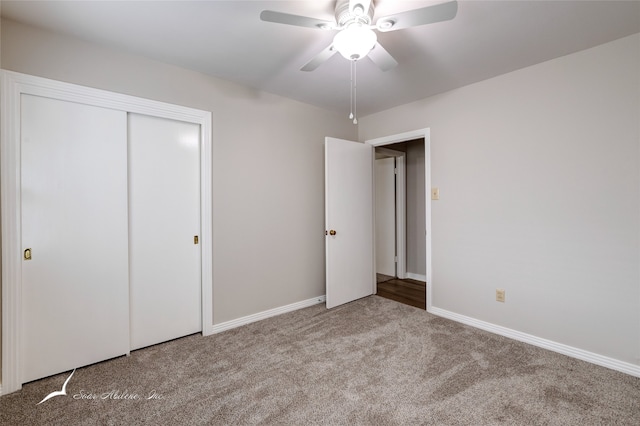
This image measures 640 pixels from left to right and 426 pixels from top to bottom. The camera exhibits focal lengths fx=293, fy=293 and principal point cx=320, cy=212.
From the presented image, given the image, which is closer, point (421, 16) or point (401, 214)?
point (421, 16)

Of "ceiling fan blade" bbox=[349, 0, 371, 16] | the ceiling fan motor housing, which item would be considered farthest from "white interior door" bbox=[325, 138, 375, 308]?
"ceiling fan blade" bbox=[349, 0, 371, 16]

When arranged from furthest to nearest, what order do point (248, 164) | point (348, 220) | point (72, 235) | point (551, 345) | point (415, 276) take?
1. point (415, 276)
2. point (348, 220)
3. point (248, 164)
4. point (551, 345)
5. point (72, 235)

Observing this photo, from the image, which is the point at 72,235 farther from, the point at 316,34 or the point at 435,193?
the point at 435,193

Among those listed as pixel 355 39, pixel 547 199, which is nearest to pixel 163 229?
pixel 355 39

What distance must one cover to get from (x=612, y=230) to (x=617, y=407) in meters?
1.17

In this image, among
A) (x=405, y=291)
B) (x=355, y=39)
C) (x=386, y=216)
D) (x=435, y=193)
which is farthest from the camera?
(x=386, y=216)

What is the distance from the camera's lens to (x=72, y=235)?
2.10 meters

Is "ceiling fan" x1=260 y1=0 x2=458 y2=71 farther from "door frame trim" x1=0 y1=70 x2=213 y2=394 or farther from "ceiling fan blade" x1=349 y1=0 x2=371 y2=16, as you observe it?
"door frame trim" x1=0 y1=70 x2=213 y2=394

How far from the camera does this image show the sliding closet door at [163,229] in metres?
2.40

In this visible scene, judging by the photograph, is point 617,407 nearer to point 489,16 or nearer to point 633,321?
point 633,321

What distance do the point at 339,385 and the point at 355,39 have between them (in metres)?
2.11

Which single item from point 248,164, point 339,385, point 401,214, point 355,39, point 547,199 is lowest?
point 339,385

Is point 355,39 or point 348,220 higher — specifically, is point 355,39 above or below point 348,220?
above

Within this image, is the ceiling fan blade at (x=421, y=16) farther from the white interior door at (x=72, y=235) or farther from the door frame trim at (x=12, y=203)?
the door frame trim at (x=12, y=203)
